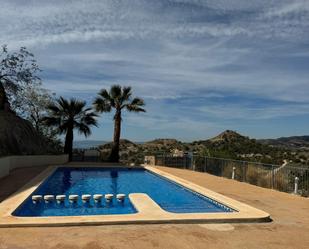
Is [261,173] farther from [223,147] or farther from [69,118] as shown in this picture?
[223,147]

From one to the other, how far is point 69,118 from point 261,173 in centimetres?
1599

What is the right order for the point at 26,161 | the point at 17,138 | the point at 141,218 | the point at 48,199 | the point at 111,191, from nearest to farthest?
1. the point at 141,218
2. the point at 48,199
3. the point at 111,191
4. the point at 26,161
5. the point at 17,138

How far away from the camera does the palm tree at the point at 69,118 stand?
91.1 ft

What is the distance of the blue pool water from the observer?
10.4 meters

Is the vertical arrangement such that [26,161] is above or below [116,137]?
below

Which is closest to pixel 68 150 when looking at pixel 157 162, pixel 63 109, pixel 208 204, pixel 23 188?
pixel 63 109

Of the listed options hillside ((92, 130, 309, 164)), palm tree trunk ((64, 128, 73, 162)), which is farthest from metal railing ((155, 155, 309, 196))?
hillside ((92, 130, 309, 164))

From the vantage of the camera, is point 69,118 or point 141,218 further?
point 69,118

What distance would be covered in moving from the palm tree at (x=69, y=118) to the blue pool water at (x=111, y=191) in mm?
5435

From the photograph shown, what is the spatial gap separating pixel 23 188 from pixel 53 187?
2.85 metres

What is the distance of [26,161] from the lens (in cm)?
2152

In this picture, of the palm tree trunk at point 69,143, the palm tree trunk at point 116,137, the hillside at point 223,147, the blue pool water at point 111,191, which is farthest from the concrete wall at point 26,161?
the hillside at point 223,147

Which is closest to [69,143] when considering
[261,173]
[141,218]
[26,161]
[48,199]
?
[26,161]

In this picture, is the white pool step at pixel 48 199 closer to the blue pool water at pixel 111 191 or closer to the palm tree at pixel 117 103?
the blue pool water at pixel 111 191
